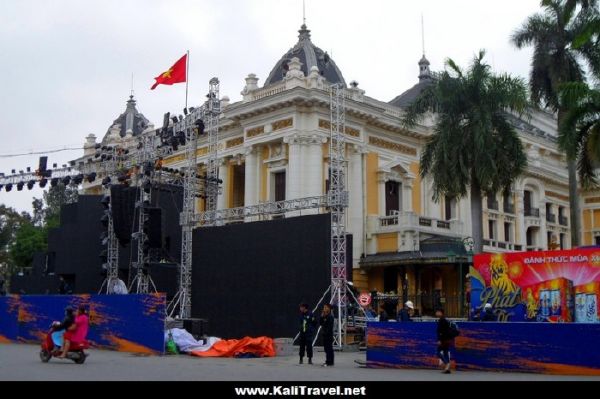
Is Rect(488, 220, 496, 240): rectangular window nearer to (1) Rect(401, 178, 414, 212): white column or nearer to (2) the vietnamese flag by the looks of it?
(1) Rect(401, 178, 414, 212): white column

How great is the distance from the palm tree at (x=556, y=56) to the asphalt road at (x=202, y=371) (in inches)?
656

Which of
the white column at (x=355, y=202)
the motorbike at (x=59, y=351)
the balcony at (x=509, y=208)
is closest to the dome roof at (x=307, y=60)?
the white column at (x=355, y=202)

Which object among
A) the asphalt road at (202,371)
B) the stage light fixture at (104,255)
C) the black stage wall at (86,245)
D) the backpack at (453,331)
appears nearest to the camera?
the asphalt road at (202,371)

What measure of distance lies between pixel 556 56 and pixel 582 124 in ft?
23.8

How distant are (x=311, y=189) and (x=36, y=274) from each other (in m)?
17.7

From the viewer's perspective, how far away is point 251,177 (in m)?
35.4

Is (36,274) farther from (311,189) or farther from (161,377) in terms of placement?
(161,377)

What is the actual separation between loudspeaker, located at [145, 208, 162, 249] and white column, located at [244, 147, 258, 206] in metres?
6.46

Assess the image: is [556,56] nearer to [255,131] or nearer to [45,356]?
[255,131]

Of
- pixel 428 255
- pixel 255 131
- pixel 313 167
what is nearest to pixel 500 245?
pixel 428 255

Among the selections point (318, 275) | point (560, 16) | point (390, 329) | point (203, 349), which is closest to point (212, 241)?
point (318, 275)

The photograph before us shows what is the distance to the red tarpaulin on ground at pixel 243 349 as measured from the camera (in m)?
19.9

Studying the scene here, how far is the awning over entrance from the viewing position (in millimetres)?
32000

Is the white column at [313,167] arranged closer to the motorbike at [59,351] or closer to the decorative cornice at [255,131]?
the decorative cornice at [255,131]
